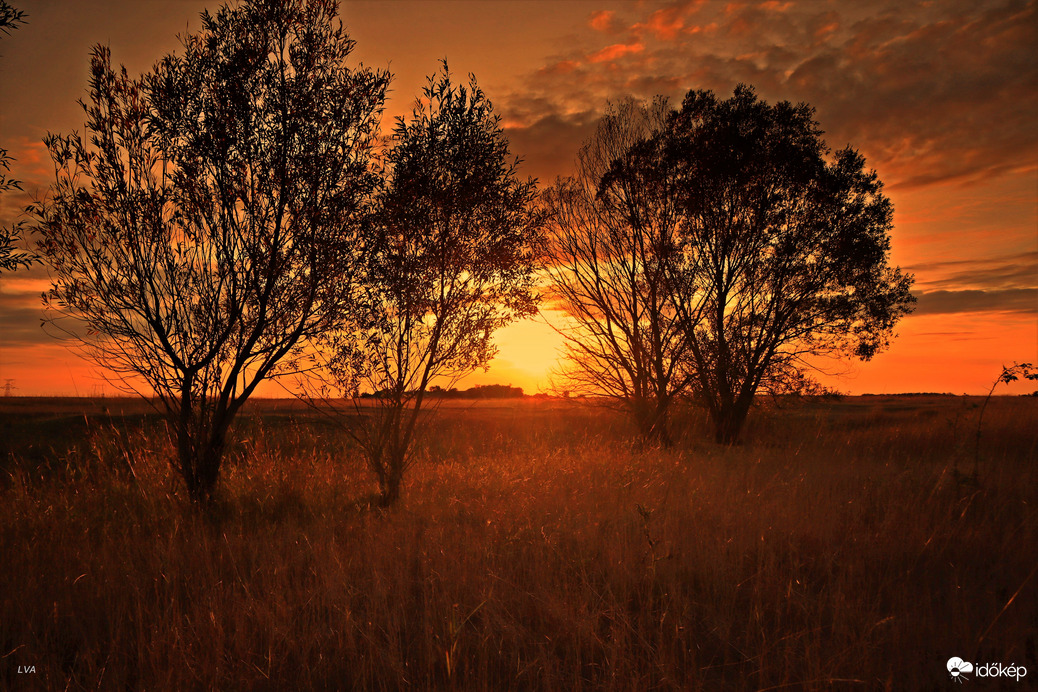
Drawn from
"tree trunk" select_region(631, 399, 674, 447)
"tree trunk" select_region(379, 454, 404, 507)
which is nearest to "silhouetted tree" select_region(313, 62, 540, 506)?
"tree trunk" select_region(379, 454, 404, 507)

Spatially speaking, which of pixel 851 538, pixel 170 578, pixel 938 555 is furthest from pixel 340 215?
pixel 938 555

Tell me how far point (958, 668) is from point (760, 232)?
14021 millimetres

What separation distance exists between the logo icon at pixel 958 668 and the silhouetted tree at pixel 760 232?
12.3 m

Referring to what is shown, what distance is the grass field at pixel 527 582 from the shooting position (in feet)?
13.5

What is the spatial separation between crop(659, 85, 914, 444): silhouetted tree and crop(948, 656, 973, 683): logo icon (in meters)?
12.3

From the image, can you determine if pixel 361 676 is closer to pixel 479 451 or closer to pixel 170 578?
pixel 170 578

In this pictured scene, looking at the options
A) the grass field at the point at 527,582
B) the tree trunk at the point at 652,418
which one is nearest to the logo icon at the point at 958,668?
the grass field at the point at 527,582

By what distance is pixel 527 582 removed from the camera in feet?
18.1

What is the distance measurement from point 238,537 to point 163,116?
6771 millimetres

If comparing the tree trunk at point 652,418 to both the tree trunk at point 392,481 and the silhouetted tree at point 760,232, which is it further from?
the tree trunk at point 392,481

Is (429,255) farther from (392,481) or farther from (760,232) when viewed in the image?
(760,232)

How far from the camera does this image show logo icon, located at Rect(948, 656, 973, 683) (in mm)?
3879

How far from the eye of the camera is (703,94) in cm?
1588

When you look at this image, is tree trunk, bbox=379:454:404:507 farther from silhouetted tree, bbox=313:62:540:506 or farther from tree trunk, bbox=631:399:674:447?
tree trunk, bbox=631:399:674:447
